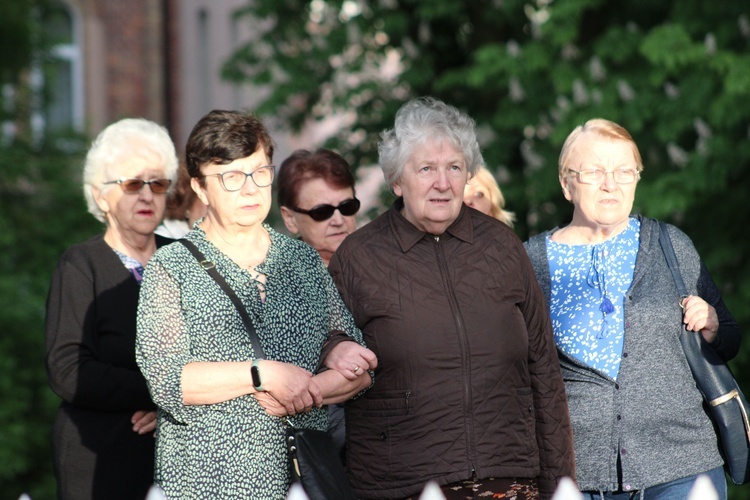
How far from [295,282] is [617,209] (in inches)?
52.9

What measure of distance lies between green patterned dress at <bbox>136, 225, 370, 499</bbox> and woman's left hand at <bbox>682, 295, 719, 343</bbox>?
147 cm

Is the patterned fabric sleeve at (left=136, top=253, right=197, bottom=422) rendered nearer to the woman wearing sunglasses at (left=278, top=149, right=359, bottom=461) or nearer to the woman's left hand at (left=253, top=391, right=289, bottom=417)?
the woman's left hand at (left=253, top=391, right=289, bottom=417)

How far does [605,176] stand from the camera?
4.39 metres

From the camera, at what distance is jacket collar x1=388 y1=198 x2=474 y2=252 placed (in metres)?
4.14

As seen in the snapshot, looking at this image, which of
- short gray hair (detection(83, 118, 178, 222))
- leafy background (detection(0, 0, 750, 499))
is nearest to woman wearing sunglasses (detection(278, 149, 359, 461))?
short gray hair (detection(83, 118, 178, 222))

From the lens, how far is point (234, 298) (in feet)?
11.9

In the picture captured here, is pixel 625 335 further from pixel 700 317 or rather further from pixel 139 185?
pixel 139 185

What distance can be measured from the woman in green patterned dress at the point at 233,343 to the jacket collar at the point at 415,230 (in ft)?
1.40

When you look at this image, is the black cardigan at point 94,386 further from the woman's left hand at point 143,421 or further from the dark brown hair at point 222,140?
the dark brown hair at point 222,140

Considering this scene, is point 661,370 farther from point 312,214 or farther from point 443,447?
point 312,214

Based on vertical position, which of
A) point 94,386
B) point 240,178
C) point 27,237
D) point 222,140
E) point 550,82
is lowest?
point 94,386

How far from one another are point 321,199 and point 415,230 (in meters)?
1.00

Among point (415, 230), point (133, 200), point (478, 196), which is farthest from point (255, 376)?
point (478, 196)

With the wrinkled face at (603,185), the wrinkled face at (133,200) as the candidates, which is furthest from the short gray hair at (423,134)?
the wrinkled face at (133,200)
